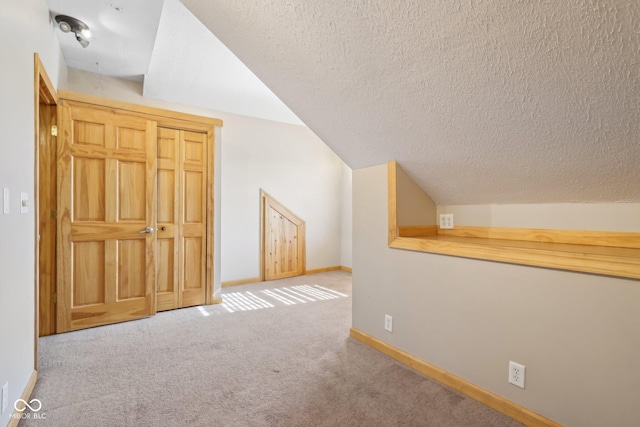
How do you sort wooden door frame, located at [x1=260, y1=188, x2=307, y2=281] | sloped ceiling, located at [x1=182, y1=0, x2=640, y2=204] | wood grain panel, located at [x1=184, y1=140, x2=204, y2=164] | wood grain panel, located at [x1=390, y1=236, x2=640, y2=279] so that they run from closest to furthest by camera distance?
sloped ceiling, located at [x1=182, y1=0, x2=640, y2=204], wood grain panel, located at [x1=390, y1=236, x2=640, y2=279], wood grain panel, located at [x1=184, y1=140, x2=204, y2=164], wooden door frame, located at [x1=260, y1=188, x2=307, y2=281]

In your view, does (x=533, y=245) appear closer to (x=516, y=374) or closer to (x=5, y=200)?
(x=516, y=374)

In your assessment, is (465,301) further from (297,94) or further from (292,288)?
(292,288)

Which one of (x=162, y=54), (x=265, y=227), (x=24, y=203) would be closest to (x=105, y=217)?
(x=24, y=203)

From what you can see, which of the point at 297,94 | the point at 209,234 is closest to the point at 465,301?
the point at 297,94

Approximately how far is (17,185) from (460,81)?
2.25 metres

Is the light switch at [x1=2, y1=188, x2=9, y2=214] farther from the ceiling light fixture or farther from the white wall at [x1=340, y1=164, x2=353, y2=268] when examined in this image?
the white wall at [x1=340, y1=164, x2=353, y2=268]

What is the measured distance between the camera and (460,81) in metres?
1.34

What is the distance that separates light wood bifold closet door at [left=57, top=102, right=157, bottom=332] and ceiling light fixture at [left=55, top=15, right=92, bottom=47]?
600 millimetres

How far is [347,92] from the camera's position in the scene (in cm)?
178

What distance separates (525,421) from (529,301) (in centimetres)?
59

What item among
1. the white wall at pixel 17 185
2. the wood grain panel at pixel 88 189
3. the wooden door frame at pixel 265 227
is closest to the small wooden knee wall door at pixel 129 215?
the wood grain panel at pixel 88 189

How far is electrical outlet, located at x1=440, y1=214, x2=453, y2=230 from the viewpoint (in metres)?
2.38

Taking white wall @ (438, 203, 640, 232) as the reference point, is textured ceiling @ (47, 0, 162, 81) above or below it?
→ above

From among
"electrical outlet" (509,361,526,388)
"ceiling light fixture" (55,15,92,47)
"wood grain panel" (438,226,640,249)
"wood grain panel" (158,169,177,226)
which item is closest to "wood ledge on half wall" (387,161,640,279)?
"wood grain panel" (438,226,640,249)
